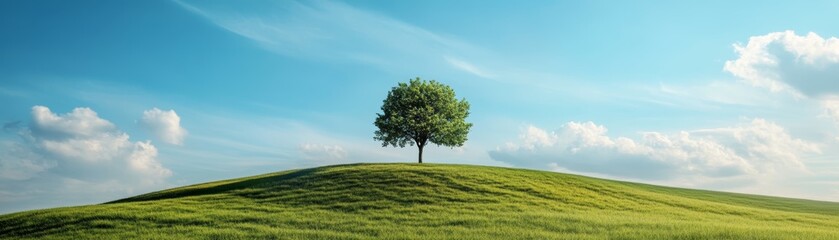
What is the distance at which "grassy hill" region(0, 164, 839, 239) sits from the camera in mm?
23984

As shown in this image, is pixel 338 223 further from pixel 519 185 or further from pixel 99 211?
pixel 519 185

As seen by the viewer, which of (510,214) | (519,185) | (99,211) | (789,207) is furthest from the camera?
(789,207)

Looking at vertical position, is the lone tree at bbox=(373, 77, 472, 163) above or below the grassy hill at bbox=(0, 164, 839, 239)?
above

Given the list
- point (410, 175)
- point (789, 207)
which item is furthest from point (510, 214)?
point (789, 207)

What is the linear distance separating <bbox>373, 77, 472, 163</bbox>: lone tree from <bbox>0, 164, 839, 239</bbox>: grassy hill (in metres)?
15.0

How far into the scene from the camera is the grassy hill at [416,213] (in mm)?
23984

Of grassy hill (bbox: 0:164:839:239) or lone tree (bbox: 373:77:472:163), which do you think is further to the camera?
lone tree (bbox: 373:77:472:163)

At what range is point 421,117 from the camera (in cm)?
6053

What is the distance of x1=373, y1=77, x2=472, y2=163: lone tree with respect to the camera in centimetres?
6034

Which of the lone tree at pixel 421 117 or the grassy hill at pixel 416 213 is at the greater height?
the lone tree at pixel 421 117

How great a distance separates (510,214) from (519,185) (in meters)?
11.4

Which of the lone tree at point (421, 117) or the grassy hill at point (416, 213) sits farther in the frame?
the lone tree at point (421, 117)

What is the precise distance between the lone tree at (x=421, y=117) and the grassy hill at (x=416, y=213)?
15.0 metres

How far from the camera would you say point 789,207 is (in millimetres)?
48125
